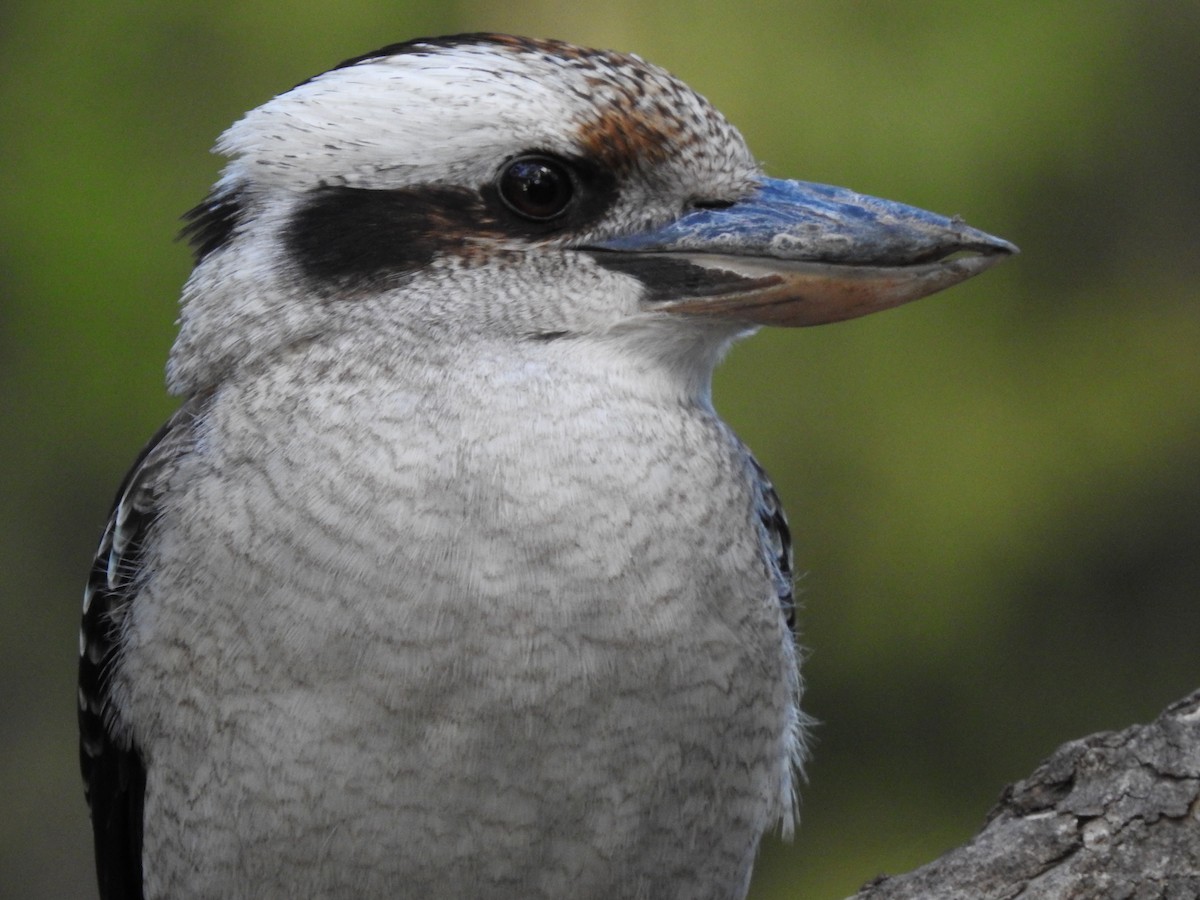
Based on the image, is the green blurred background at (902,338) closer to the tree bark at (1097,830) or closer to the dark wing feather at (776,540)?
the dark wing feather at (776,540)

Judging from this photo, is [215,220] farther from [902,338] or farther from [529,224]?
[902,338]

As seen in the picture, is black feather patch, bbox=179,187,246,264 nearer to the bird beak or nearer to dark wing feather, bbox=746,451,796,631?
the bird beak

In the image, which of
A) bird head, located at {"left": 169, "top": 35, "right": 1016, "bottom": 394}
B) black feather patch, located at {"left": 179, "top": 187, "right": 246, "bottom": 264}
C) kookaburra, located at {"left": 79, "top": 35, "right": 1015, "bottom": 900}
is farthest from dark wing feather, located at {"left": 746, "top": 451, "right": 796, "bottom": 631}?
black feather patch, located at {"left": 179, "top": 187, "right": 246, "bottom": 264}

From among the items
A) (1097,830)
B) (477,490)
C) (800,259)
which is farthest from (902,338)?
(1097,830)

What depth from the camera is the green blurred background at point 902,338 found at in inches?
179

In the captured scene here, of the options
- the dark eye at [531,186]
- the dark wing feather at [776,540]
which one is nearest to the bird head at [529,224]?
the dark eye at [531,186]

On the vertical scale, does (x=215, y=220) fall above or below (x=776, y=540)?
above

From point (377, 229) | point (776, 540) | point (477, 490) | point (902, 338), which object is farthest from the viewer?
point (902, 338)

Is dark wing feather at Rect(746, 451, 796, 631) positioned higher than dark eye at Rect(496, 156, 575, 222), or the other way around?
dark eye at Rect(496, 156, 575, 222)

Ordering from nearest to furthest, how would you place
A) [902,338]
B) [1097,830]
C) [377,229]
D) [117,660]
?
[1097,830] < [377,229] < [117,660] < [902,338]

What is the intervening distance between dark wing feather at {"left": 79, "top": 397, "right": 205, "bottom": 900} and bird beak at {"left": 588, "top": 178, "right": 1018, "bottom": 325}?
766 mm

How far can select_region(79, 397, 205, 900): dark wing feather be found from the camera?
248 cm

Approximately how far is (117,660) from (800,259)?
126 centimetres

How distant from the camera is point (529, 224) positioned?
7.52 feet
